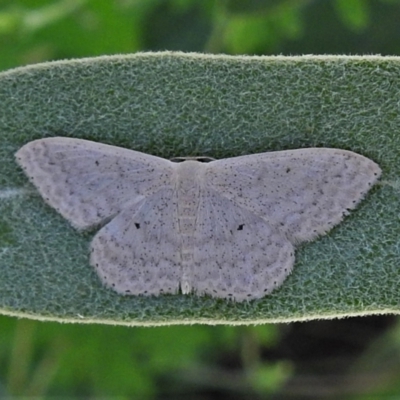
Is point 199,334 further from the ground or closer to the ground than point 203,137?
closer to the ground

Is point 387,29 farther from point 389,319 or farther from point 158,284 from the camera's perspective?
point 158,284

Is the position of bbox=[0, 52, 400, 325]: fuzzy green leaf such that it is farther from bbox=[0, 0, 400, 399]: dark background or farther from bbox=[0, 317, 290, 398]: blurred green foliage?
bbox=[0, 317, 290, 398]: blurred green foliage

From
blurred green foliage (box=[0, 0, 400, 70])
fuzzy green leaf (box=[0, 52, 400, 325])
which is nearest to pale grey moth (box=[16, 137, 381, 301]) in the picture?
fuzzy green leaf (box=[0, 52, 400, 325])

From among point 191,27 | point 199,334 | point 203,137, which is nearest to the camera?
point 203,137

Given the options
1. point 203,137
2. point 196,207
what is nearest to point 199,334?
point 196,207

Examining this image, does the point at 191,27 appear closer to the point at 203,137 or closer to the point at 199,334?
the point at 199,334

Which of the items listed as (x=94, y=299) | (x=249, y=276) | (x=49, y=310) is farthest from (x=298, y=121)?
(x=49, y=310)
